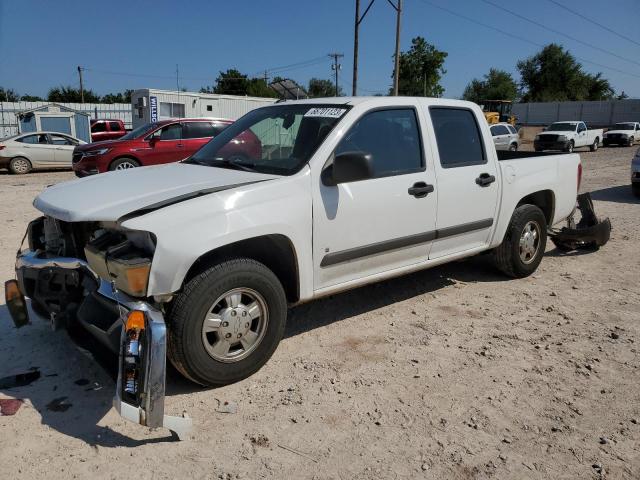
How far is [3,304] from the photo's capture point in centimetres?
452

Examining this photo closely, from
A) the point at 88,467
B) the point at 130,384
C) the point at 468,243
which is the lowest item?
the point at 88,467

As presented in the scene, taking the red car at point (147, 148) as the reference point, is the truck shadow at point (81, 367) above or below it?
below

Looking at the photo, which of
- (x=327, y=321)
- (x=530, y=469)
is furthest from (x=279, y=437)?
(x=327, y=321)

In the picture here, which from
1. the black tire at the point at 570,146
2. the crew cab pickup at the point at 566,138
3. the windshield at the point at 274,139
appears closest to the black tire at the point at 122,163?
the windshield at the point at 274,139

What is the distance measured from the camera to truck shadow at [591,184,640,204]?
11.1 metres

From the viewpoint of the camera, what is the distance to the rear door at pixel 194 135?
539 inches

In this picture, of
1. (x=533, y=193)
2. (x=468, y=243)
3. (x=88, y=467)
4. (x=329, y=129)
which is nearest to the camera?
(x=88, y=467)

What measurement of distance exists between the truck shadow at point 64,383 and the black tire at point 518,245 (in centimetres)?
375

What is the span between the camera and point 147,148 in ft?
43.8

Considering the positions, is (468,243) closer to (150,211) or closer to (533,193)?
(533,193)

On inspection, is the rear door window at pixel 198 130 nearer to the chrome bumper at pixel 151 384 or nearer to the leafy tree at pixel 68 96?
the chrome bumper at pixel 151 384

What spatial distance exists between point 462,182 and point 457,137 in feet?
1.41

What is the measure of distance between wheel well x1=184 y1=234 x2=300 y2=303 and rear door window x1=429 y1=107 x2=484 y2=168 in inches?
65.1

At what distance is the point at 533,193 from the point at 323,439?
379 cm
